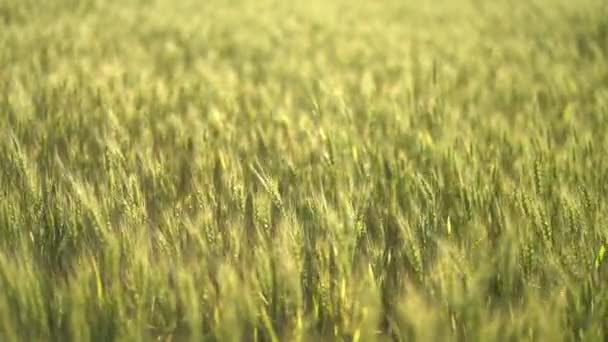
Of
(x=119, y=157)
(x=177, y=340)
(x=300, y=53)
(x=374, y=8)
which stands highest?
(x=374, y=8)

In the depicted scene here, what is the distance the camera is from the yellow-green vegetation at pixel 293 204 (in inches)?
30.5

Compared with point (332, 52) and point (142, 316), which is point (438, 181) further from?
point (332, 52)

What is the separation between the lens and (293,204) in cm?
114

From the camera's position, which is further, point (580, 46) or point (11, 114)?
point (580, 46)

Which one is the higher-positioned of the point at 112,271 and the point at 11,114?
the point at 11,114

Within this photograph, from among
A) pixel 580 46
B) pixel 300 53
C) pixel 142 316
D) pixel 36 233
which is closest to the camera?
pixel 142 316

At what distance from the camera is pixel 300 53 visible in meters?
3.35

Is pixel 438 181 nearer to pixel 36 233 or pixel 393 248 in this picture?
pixel 393 248

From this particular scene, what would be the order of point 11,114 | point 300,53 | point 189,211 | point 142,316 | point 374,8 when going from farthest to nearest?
point 374,8, point 300,53, point 11,114, point 189,211, point 142,316

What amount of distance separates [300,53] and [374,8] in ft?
10.3

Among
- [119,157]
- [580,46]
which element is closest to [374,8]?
[580,46]

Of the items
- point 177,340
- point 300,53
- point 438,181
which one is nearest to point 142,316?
point 177,340

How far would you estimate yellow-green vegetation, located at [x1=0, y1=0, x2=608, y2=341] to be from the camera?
0.78 m

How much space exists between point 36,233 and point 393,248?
690mm
